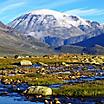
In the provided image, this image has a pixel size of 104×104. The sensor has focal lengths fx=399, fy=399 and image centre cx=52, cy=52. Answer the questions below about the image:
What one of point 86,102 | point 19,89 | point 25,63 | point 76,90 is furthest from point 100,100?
point 25,63

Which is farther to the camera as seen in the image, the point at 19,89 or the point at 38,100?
the point at 19,89

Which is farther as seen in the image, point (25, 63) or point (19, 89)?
point (25, 63)

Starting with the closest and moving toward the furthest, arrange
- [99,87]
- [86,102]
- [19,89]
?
1. [86,102]
2. [99,87]
3. [19,89]

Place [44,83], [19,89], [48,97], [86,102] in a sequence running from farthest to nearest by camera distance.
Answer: [44,83], [19,89], [48,97], [86,102]

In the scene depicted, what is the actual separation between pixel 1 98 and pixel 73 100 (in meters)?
12.1

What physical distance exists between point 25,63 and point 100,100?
383 feet

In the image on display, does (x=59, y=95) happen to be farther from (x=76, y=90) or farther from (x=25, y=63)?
(x=25, y=63)

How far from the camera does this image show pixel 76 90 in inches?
2635

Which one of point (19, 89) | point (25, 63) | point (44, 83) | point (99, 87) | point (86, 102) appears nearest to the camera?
point (86, 102)

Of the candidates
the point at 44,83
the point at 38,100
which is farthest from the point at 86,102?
the point at 44,83

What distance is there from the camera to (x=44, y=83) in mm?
82688

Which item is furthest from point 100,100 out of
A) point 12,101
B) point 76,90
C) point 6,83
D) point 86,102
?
point 6,83

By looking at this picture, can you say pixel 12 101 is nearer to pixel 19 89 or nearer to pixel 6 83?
pixel 19 89

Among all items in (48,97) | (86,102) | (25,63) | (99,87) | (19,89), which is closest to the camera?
(86,102)
